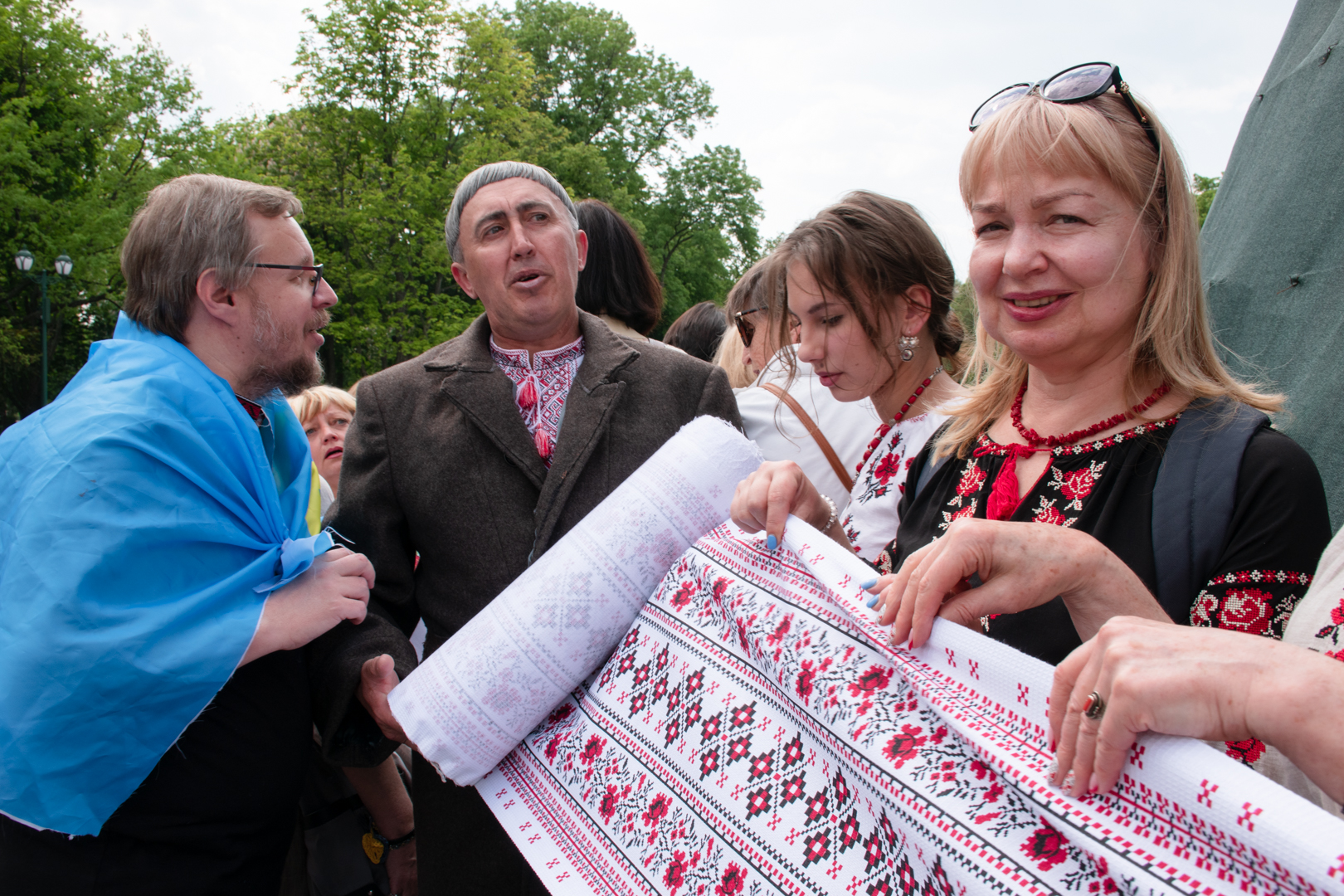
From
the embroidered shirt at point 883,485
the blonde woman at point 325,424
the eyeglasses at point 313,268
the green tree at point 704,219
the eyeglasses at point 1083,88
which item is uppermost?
the green tree at point 704,219

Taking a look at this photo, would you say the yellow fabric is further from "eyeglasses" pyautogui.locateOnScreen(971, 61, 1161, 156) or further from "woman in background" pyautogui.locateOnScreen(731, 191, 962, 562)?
"eyeglasses" pyautogui.locateOnScreen(971, 61, 1161, 156)

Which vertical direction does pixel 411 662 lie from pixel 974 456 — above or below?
below

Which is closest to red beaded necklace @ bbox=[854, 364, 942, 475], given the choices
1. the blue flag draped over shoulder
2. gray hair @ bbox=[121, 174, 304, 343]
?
the blue flag draped over shoulder

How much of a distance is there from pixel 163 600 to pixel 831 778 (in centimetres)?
152

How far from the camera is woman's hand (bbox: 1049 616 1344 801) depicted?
0.75m

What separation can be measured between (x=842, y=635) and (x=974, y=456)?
0.60m

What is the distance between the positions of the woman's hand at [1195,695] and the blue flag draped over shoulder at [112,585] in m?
1.78

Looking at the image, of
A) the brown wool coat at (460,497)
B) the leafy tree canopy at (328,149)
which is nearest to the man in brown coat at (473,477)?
the brown wool coat at (460,497)

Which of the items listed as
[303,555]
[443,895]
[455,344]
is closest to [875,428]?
[455,344]

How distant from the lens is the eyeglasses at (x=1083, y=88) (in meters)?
1.46

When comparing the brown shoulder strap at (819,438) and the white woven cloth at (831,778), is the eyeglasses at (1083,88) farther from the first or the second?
the brown shoulder strap at (819,438)

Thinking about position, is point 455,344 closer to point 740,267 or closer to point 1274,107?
point 1274,107

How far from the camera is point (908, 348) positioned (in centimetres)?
249

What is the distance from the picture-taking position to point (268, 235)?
244 centimetres
